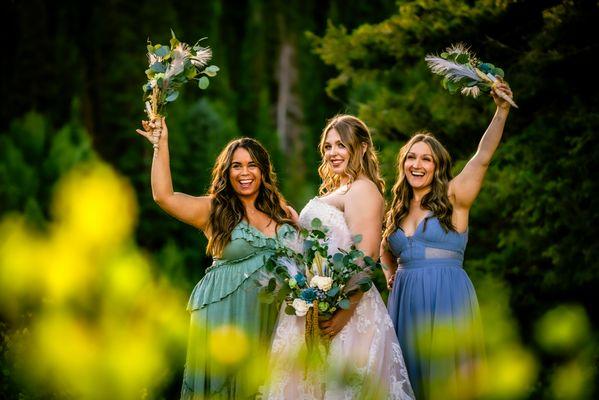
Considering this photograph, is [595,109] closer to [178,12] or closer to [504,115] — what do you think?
[504,115]

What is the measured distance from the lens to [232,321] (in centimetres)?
584

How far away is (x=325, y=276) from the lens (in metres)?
5.11

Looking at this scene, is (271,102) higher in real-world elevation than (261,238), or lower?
higher

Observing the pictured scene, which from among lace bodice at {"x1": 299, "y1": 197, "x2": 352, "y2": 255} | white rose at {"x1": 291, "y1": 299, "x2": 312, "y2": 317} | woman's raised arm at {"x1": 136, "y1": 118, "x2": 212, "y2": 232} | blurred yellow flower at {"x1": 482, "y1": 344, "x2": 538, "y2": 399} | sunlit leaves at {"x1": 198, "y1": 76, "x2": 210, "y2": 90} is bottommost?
blurred yellow flower at {"x1": 482, "y1": 344, "x2": 538, "y2": 399}

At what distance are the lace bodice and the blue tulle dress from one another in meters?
0.58

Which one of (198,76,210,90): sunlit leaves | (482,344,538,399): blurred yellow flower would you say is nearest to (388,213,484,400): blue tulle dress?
(482,344,538,399): blurred yellow flower

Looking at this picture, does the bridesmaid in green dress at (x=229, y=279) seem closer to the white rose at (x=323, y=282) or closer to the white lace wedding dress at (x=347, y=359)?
the white lace wedding dress at (x=347, y=359)

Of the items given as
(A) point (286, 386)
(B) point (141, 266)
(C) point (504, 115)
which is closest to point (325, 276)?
(A) point (286, 386)

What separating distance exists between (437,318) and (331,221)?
98 centimetres

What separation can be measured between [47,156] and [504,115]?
20864 mm

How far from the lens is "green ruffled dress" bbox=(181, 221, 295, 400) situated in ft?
18.9

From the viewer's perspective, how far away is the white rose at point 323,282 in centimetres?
497

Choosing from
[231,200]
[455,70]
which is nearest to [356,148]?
[455,70]

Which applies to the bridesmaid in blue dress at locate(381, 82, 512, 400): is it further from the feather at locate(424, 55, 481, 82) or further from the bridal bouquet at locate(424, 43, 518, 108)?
the feather at locate(424, 55, 481, 82)
